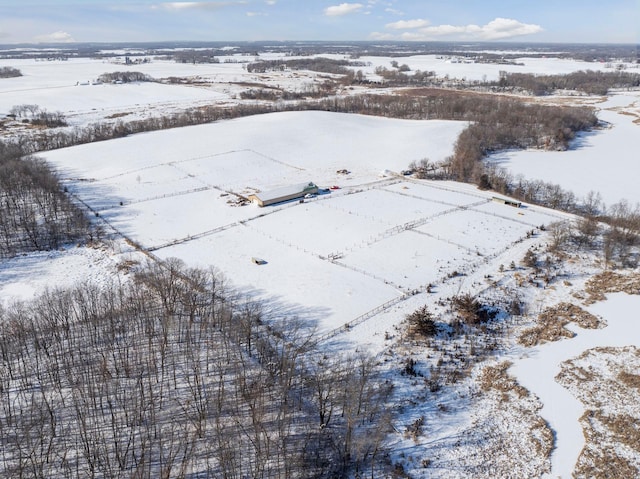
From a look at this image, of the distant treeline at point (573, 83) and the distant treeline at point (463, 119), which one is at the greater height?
the distant treeline at point (573, 83)

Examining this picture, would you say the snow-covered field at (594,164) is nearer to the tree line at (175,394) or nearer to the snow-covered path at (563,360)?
the snow-covered path at (563,360)

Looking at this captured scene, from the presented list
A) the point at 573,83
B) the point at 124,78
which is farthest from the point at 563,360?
the point at 124,78

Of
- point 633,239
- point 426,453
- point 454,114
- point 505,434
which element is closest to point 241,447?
point 426,453

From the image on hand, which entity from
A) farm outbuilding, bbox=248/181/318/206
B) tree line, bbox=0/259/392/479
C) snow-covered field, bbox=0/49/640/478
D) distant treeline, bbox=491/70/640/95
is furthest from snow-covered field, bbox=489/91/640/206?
distant treeline, bbox=491/70/640/95

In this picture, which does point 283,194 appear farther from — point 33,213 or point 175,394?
point 175,394

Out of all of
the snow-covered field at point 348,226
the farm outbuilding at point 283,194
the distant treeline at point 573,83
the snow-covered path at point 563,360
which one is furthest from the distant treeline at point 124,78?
the snow-covered path at point 563,360
